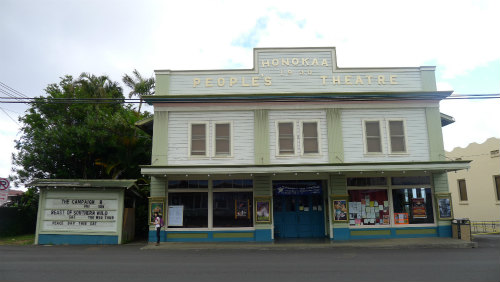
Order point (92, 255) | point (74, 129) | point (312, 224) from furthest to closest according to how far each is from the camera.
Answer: point (74, 129), point (312, 224), point (92, 255)

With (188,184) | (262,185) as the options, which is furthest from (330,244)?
(188,184)

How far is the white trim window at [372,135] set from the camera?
17.2 m

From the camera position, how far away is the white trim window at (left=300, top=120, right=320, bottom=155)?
56.0ft

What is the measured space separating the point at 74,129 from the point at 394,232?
16598 mm

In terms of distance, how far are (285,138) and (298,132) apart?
2.13 ft

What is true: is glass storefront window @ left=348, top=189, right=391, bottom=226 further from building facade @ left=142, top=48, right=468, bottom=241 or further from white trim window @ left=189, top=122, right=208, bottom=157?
white trim window @ left=189, top=122, right=208, bottom=157

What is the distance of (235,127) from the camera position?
1730 cm

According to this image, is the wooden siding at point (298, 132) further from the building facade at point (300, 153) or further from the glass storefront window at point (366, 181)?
the glass storefront window at point (366, 181)

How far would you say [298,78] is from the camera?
1781 cm

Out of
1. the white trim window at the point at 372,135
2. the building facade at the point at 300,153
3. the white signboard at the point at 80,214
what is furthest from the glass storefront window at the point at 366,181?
the white signboard at the point at 80,214

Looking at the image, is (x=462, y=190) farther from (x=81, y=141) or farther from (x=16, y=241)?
(x=16, y=241)

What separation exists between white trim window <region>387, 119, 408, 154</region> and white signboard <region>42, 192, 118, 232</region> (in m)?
12.7

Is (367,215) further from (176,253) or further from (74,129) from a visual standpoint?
(74,129)

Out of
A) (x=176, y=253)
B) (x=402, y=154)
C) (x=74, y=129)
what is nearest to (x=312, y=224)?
(x=402, y=154)
